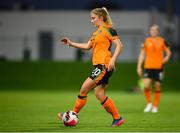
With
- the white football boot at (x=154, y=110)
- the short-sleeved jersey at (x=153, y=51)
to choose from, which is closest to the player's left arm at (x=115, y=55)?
the white football boot at (x=154, y=110)

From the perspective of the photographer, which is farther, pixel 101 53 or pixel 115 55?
pixel 101 53

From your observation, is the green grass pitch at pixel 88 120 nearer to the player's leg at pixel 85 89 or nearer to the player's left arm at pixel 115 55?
the player's leg at pixel 85 89

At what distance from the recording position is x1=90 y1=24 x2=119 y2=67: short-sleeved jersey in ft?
51.9

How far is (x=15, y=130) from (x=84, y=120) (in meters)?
3.11

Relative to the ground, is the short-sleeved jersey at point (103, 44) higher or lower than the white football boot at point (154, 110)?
higher

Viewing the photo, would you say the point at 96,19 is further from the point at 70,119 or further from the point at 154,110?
the point at 154,110

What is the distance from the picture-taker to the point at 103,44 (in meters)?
15.9

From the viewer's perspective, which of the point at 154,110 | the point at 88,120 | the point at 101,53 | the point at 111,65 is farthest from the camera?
the point at 154,110

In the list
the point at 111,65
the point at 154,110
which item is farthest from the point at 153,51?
the point at 111,65

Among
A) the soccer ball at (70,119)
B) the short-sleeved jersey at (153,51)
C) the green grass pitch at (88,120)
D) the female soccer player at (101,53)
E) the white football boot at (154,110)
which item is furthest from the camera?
the short-sleeved jersey at (153,51)

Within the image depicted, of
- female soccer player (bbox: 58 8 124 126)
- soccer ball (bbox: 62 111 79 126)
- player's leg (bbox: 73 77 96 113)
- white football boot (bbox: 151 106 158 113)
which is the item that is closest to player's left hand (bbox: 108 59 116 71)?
female soccer player (bbox: 58 8 124 126)

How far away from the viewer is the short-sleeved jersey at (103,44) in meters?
15.8

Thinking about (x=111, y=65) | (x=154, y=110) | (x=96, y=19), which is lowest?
(x=154, y=110)

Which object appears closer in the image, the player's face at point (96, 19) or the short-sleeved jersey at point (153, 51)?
the player's face at point (96, 19)
